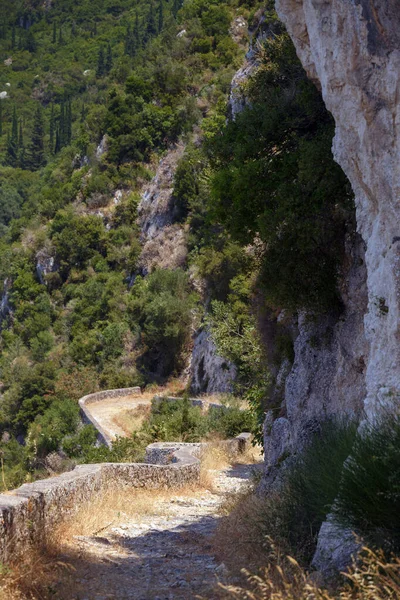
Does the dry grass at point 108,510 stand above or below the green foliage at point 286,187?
below

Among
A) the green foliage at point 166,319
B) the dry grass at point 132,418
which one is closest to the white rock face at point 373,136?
the dry grass at point 132,418

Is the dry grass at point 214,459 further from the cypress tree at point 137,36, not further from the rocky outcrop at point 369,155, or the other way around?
the cypress tree at point 137,36

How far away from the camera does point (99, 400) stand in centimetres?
3183

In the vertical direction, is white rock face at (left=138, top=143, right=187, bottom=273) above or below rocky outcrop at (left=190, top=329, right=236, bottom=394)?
above

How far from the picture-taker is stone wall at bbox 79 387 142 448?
75.2 feet

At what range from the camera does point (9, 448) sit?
3047 centimetres

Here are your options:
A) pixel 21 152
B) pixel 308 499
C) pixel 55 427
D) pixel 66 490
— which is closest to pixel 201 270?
pixel 55 427

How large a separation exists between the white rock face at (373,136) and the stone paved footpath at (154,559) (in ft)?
7.59

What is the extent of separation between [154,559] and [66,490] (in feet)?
4.19

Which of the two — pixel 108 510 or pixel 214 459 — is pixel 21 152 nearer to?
pixel 214 459

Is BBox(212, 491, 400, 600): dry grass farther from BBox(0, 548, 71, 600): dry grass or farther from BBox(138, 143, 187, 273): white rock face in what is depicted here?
BBox(138, 143, 187, 273): white rock face

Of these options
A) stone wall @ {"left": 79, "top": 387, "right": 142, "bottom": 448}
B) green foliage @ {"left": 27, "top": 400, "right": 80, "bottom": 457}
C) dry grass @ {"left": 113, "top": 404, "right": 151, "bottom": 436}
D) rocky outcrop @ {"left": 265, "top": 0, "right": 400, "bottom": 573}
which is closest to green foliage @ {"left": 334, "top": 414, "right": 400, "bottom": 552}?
rocky outcrop @ {"left": 265, "top": 0, "right": 400, "bottom": 573}

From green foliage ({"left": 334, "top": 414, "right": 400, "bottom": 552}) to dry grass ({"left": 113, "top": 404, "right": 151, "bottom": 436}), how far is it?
18925mm

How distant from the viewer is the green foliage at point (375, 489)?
16.1 ft
